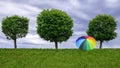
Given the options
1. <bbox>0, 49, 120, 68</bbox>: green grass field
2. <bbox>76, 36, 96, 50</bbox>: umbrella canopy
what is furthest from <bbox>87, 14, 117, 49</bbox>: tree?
<bbox>76, 36, 96, 50</bbox>: umbrella canopy

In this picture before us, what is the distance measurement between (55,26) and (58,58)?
111ft

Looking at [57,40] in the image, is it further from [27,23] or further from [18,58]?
[18,58]

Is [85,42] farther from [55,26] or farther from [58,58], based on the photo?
[55,26]

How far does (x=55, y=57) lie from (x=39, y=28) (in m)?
35.2

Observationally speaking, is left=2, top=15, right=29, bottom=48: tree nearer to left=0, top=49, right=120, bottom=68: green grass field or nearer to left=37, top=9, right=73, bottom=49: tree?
left=37, top=9, right=73, bottom=49: tree

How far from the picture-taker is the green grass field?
1419 inches

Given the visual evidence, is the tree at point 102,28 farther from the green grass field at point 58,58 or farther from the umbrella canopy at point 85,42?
the umbrella canopy at point 85,42

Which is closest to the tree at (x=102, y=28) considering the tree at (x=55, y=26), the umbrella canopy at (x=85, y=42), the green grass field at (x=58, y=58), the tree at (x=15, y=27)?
the tree at (x=55, y=26)

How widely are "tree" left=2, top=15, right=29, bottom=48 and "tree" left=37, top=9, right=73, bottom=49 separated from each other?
14.3ft

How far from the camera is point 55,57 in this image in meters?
40.7

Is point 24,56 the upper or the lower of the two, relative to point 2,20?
lower

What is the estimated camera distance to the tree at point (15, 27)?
7731cm

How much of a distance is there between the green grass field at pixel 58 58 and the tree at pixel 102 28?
3084 cm

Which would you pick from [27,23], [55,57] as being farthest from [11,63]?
[27,23]
